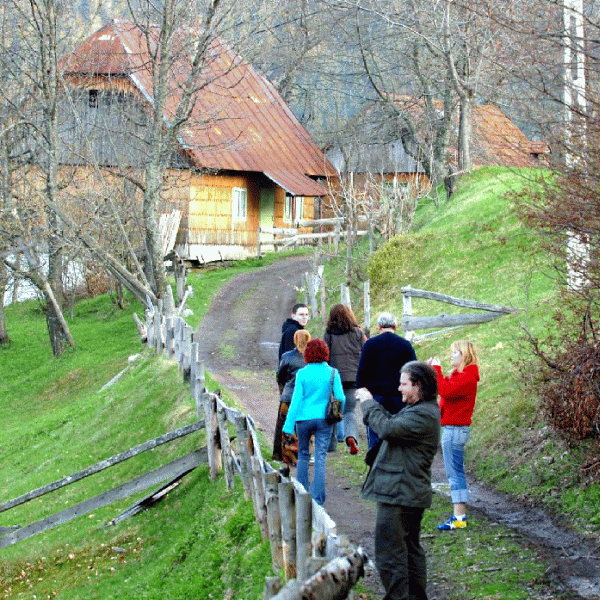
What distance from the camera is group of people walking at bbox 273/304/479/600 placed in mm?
6586

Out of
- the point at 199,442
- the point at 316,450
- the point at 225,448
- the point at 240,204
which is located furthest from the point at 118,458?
the point at 240,204

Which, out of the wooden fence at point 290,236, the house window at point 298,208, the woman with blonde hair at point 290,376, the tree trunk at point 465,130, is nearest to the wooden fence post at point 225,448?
the woman with blonde hair at point 290,376

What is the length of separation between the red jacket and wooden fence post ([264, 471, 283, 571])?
6.62 ft

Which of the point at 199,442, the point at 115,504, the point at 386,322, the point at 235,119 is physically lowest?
the point at 115,504

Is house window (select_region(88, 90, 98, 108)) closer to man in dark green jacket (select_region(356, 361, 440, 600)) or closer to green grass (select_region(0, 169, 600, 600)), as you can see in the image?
green grass (select_region(0, 169, 600, 600))

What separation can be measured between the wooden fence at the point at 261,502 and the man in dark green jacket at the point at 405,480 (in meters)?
0.49

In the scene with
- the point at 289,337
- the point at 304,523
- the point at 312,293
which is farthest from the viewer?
the point at 312,293

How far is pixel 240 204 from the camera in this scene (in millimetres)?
40719

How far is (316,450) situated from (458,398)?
1.50 m

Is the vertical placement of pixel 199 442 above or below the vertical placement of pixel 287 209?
below

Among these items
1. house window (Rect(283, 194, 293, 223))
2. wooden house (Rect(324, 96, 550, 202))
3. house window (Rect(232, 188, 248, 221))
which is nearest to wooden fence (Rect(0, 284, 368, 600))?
house window (Rect(232, 188, 248, 221))

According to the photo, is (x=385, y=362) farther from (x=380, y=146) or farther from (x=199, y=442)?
(x=380, y=146)

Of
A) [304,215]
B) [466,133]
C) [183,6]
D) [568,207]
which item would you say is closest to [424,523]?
[568,207]

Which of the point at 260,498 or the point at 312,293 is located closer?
the point at 260,498
